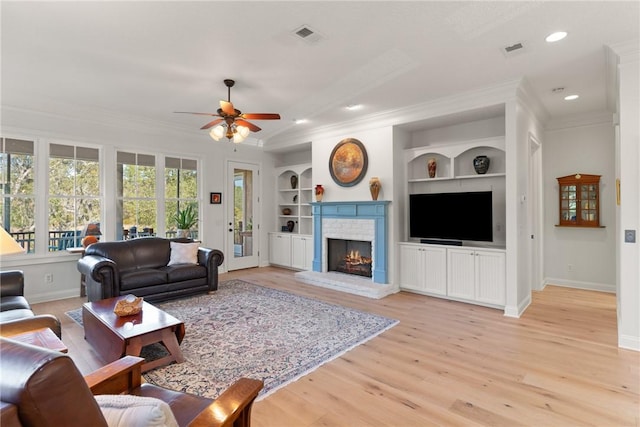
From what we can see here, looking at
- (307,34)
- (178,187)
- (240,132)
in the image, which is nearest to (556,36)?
(307,34)

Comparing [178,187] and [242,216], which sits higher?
[178,187]

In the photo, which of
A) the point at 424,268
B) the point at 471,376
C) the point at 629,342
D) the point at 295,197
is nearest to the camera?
the point at 471,376

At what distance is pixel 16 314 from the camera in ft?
8.71

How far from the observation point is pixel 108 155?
5.37 m

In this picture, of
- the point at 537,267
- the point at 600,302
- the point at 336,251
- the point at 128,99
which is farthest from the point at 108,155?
the point at 600,302

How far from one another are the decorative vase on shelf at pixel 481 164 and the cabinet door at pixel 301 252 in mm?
3305

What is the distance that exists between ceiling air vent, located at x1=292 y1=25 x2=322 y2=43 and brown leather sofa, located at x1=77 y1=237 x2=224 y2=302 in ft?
11.2

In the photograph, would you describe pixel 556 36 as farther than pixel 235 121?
No

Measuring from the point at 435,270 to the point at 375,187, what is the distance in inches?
60.9

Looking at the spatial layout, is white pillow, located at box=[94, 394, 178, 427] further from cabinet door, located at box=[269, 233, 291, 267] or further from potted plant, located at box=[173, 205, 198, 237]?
cabinet door, located at box=[269, 233, 291, 267]

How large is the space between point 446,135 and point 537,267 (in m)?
2.56

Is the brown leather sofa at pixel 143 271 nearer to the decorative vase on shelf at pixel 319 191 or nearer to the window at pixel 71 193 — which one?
the window at pixel 71 193

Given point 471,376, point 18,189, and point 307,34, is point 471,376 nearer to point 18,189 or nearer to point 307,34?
point 307,34

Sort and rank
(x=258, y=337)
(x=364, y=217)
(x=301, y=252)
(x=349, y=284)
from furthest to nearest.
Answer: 1. (x=301, y=252)
2. (x=364, y=217)
3. (x=349, y=284)
4. (x=258, y=337)
